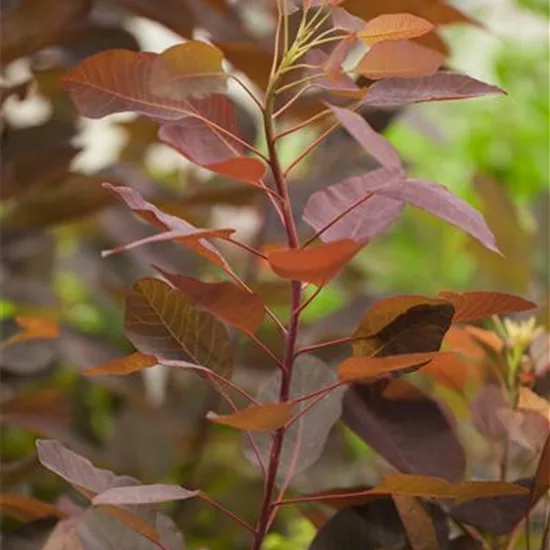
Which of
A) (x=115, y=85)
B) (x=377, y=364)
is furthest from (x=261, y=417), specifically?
(x=115, y=85)

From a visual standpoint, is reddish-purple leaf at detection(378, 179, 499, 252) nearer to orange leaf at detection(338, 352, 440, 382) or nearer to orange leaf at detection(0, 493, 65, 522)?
orange leaf at detection(338, 352, 440, 382)

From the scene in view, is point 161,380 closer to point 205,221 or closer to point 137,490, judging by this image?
point 205,221

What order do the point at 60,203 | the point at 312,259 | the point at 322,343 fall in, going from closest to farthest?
the point at 312,259
the point at 322,343
the point at 60,203

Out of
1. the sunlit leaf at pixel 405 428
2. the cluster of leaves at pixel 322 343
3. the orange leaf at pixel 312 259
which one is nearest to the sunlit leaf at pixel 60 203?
the cluster of leaves at pixel 322 343

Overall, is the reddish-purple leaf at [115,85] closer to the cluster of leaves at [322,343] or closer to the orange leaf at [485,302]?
the cluster of leaves at [322,343]

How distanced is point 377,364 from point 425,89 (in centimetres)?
13

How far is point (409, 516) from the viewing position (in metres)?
0.61

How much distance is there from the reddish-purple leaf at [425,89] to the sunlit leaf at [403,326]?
9 centimetres

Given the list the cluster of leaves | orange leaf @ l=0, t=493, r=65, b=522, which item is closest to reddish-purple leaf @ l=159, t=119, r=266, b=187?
the cluster of leaves

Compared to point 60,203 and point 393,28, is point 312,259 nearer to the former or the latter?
point 393,28

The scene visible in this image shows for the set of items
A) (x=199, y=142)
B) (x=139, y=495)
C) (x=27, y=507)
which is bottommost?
(x=27, y=507)

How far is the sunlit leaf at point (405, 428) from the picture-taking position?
2.18 feet

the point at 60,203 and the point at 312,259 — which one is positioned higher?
the point at 312,259

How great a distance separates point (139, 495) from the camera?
51 cm
